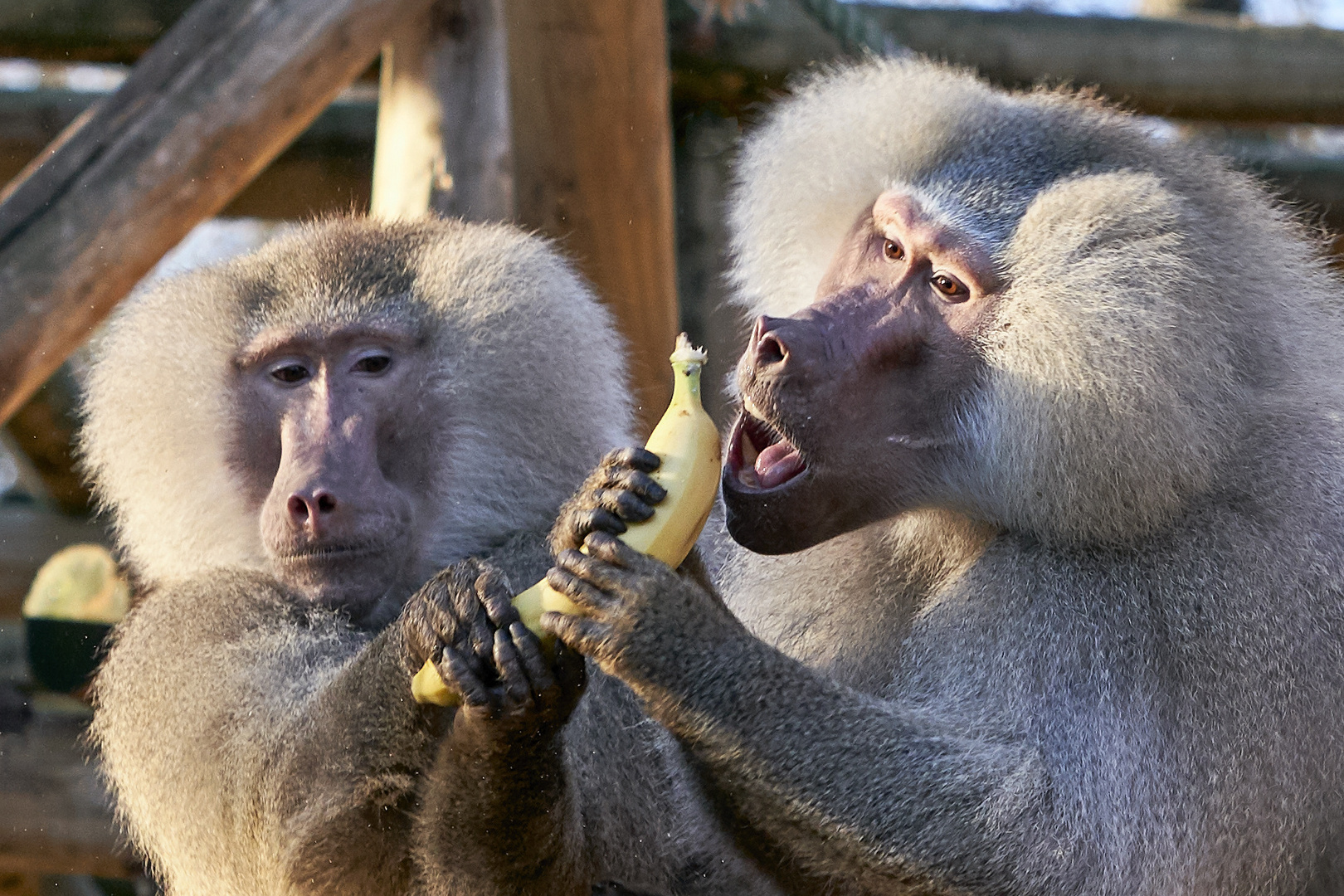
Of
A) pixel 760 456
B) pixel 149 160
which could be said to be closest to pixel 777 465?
pixel 760 456

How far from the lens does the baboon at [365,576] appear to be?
240 centimetres

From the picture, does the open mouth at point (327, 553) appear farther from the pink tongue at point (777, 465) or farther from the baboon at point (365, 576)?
the pink tongue at point (777, 465)

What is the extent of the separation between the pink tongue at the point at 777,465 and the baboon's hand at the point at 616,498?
290 mm

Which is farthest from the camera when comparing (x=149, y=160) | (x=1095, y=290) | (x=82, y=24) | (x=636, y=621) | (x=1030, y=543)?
(x=82, y=24)

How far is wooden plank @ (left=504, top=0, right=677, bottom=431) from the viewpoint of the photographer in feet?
13.1

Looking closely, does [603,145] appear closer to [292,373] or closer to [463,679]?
[292,373]

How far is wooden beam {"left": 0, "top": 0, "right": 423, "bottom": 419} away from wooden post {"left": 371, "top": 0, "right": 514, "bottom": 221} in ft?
0.54

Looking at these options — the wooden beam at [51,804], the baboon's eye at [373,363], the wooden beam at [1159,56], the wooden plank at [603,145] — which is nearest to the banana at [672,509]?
the baboon's eye at [373,363]

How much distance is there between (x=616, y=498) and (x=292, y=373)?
1.07 meters

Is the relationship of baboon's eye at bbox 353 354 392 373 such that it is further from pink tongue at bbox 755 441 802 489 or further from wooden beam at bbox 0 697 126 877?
wooden beam at bbox 0 697 126 877

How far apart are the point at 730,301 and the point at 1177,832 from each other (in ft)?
4.65

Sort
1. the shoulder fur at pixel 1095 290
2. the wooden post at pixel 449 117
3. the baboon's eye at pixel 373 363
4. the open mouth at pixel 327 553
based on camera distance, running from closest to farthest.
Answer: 1. the shoulder fur at pixel 1095 290
2. the open mouth at pixel 327 553
3. the baboon's eye at pixel 373 363
4. the wooden post at pixel 449 117

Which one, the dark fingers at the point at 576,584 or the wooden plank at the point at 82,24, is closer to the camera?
the dark fingers at the point at 576,584

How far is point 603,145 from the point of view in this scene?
4.05 meters
